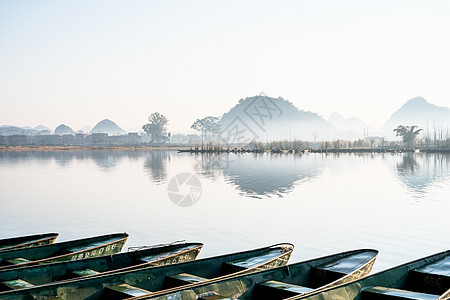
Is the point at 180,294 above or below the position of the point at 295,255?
above

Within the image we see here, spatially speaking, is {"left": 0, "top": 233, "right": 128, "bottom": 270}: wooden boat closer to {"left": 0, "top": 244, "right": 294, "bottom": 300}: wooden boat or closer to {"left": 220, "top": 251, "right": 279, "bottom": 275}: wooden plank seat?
{"left": 0, "top": 244, "right": 294, "bottom": 300}: wooden boat

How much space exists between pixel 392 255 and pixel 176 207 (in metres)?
12.2

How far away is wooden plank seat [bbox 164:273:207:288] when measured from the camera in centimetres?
792

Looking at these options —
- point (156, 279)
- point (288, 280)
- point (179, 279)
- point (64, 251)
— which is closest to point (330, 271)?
point (288, 280)

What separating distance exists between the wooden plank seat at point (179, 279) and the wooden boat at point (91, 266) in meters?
0.83

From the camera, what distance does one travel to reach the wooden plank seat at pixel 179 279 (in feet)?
26.0

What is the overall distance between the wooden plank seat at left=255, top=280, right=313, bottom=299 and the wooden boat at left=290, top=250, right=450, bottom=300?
717 mm

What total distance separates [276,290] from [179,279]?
5.78 ft

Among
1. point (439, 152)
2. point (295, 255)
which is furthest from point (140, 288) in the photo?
point (439, 152)

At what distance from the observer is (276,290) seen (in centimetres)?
753

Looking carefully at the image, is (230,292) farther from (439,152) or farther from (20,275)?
(439,152)

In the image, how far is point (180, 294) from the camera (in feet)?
22.2

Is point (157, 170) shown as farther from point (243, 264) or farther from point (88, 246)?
point (243, 264)

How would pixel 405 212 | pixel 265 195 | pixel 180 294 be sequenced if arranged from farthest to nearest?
pixel 265 195, pixel 405 212, pixel 180 294
